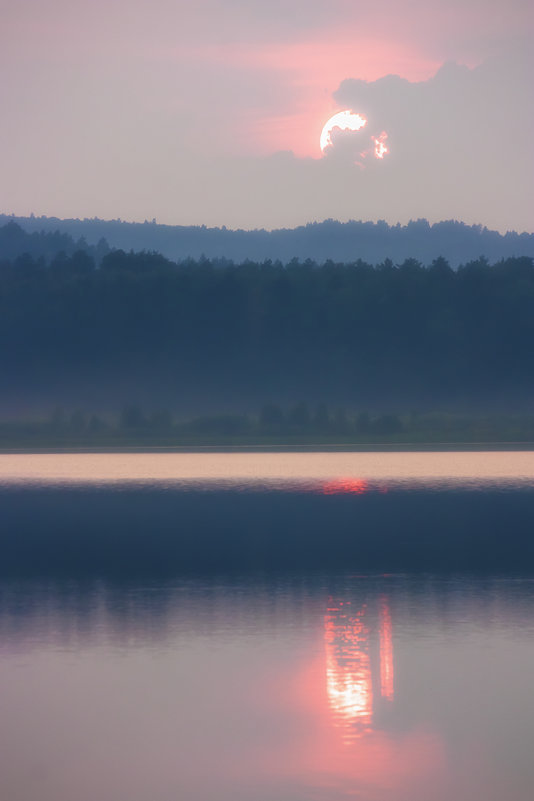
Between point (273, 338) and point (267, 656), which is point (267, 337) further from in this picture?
point (267, 656)

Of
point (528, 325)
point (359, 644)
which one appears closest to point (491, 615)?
point (359, 644)

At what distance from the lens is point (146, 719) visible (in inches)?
617

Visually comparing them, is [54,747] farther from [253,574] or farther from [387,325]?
[387,325]

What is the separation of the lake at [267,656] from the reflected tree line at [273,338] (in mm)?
134031

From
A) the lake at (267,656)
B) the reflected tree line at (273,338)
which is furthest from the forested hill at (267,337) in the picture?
the lake at (267,656)

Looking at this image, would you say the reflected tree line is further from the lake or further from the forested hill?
the lake

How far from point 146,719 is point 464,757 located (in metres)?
3.87

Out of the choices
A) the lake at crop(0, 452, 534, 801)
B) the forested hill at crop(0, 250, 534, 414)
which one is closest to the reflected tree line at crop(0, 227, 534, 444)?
the forested hill at crop(0, 250, 534, 414)

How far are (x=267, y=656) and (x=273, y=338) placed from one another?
6723 inches

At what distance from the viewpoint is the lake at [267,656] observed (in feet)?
44.0

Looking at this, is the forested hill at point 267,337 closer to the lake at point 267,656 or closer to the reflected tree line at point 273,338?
the reflected tree line at point 273,338

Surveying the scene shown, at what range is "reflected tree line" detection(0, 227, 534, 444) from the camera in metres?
177

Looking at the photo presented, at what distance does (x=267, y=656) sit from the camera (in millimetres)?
19438

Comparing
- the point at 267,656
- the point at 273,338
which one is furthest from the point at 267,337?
the point at 267,656
